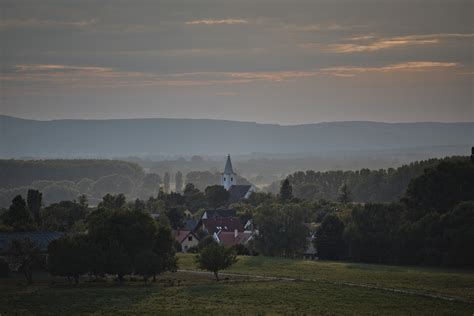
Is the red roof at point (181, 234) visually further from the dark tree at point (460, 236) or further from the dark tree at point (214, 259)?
the dark tree at point (214, 259)

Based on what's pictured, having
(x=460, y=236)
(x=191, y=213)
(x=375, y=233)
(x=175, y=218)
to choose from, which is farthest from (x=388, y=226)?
(x=191, y=213)

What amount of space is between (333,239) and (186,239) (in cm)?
2080

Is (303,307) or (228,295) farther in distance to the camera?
(228,295)

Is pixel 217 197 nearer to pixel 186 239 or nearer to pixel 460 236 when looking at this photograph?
pixel 186 239

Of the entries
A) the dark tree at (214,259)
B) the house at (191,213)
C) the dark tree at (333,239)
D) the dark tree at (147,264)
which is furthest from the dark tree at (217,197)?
the dark tree at (147,264)

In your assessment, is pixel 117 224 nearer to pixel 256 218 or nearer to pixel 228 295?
pixel 228 295

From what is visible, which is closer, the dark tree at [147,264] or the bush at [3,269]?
the dark tree at [147,264]

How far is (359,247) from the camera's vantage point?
97938 millimetres

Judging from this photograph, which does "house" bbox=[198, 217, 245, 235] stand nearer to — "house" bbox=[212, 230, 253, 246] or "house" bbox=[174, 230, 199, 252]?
"house" bbox=[212, 230, 253, 246]

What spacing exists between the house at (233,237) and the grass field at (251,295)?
33.7 metres

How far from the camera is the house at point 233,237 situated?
11475 centimetres

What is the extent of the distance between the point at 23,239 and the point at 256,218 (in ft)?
114

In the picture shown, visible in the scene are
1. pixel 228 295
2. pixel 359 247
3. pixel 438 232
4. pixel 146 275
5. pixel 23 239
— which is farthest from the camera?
pixel 359 247

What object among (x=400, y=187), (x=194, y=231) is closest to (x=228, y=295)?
(x=194, y=231)
